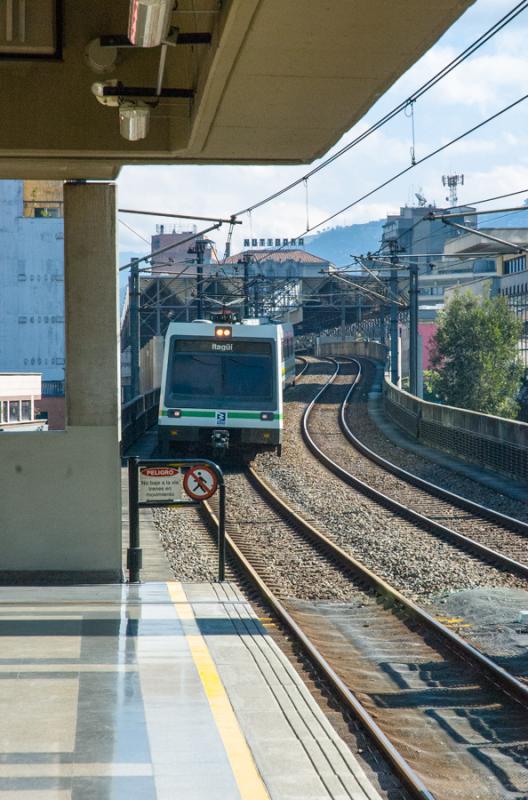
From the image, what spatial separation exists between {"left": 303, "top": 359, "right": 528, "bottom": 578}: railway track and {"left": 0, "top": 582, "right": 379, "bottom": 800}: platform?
5.62 meters

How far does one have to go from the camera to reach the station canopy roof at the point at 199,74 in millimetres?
6570

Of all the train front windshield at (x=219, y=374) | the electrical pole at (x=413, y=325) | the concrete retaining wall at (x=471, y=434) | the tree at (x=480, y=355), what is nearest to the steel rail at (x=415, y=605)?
the train front windshield at (x=219, y=374)

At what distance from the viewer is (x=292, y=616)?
11211 mm

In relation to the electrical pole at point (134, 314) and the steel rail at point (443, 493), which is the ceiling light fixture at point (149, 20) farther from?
the electrical pole at point (134, 314)

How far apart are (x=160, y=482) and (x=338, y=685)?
388 cm

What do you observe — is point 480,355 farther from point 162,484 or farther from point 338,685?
point 338,685

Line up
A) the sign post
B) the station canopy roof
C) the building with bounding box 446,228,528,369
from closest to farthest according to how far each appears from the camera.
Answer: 1. the station canopy roof
2. the sign post
3. the building with bounding box 446,228,528,369

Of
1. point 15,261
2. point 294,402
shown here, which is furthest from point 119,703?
point 15,261

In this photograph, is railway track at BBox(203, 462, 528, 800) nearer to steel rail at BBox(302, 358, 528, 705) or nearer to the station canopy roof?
steel rail at BBox(302, 358, 528, 705)

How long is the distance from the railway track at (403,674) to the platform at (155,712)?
1.90 ft

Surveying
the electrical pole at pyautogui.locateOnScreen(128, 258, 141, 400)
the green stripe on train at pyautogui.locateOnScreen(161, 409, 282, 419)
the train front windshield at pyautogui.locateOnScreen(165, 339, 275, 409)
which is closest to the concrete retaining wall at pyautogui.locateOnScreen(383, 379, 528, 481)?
the green stripe on train at pyautogui.locateOnScreen(161, 409, 282, 419)

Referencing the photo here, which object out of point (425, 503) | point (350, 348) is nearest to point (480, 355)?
point (425, 503)

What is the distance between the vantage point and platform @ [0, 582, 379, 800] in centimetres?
560

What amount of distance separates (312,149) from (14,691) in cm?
570
